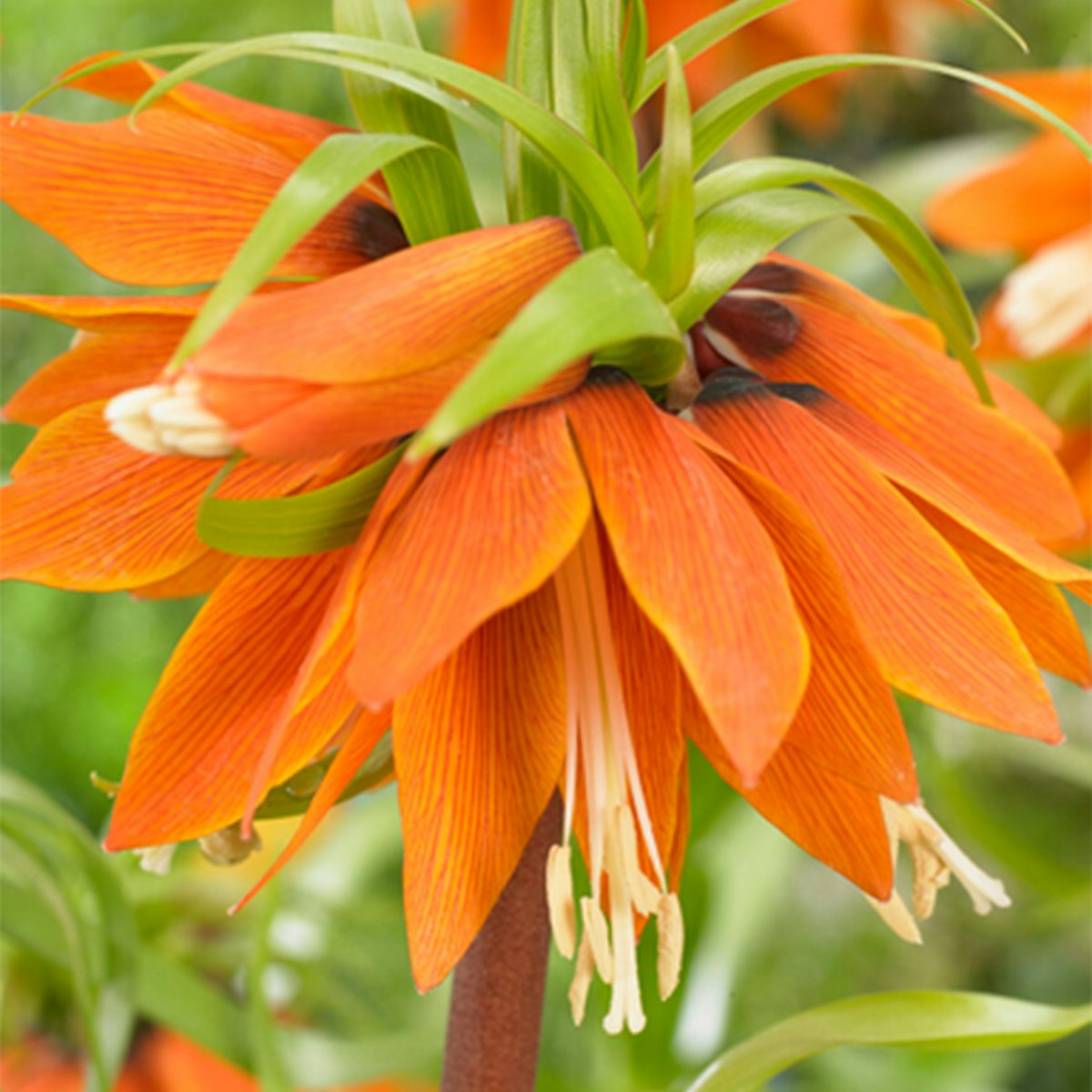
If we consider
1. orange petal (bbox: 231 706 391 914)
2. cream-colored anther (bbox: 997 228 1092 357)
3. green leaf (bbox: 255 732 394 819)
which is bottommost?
cream-colored anther (bbox: 997 228 1092 357)

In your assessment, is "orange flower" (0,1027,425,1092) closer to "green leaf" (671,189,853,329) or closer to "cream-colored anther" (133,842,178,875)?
"cream-colored anther" (133,842,178,875)

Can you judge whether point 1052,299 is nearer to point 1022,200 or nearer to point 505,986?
point 1022,200

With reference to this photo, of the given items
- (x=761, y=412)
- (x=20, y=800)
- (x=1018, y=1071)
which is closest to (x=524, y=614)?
(x=761, y=412)

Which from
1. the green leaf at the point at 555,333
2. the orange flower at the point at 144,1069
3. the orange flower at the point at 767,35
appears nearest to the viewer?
the green leaf at the point at 555,333

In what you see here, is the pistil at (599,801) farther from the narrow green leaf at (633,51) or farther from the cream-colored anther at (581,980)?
the narrow green leaf at (633,51)

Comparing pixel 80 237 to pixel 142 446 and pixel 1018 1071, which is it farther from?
pixel 1018 1071

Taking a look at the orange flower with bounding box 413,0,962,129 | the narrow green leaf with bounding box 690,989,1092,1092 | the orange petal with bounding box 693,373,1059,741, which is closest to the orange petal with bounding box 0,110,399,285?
the orange petal with bounding box 693,373,1059,741

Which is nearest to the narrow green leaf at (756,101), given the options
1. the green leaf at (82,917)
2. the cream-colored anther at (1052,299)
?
the green leaf at (82,917)
